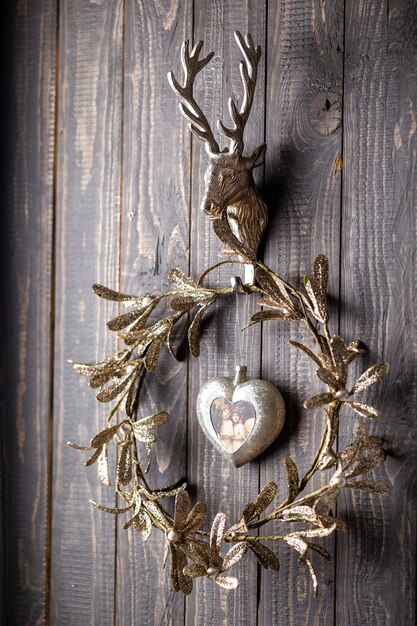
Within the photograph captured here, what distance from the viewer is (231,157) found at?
52.3 inches

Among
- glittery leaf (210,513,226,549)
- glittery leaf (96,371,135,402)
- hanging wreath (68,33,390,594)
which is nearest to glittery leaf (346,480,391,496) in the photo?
hanging wreath (68,33,390,594)

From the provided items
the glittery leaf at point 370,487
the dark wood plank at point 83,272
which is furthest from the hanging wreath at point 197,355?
the dark wood plank at point 83,272

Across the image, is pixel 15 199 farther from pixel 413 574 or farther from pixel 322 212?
pixel 413 574

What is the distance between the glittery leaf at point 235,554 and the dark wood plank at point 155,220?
20 cm

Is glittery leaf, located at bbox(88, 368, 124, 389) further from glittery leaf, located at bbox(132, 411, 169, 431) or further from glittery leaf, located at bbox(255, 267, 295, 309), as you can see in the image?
glittery leaf, located at bbox(255, 267, 295, 309)

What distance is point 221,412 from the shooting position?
4.46 feet

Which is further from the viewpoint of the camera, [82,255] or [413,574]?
[82,255]

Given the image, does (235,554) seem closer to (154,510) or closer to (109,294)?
(154,510)

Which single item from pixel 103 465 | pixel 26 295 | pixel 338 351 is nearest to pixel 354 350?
pixel 338 351

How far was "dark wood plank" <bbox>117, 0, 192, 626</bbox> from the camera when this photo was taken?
58.1 inches

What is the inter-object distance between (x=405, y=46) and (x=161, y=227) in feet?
1.76

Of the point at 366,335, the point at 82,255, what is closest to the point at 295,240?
the point at 366,335

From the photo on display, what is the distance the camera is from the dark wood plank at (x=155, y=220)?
148 cm

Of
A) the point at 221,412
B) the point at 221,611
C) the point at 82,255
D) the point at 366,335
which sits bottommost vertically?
the point at 221,611
